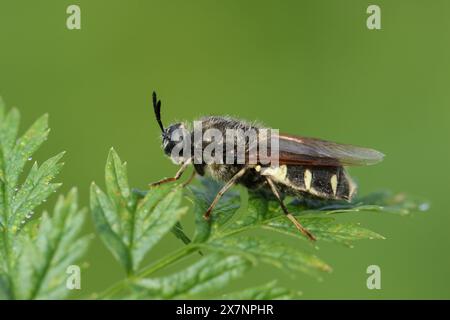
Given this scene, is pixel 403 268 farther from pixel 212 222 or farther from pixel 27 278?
pixel 27 278

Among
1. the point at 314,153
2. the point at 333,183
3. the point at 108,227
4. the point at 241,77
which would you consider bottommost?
the point at 333,183

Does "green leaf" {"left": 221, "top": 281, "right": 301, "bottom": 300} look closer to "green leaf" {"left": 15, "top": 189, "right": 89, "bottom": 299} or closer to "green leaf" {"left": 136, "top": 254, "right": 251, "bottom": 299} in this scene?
"green leaf" {"left": 136, "top": 254, "right": 251, "bottom": 299}

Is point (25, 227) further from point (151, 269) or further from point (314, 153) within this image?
point (314, 153)

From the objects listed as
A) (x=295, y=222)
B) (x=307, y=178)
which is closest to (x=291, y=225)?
(x=295, y=222)

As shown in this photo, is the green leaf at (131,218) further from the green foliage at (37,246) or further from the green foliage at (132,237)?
the green foliage at (37,246)

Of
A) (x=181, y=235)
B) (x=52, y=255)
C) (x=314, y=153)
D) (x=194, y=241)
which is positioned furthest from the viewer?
(x=314, y=153)

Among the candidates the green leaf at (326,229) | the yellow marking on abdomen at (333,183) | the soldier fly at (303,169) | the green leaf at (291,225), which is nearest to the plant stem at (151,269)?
the green leaf at (291,225)
